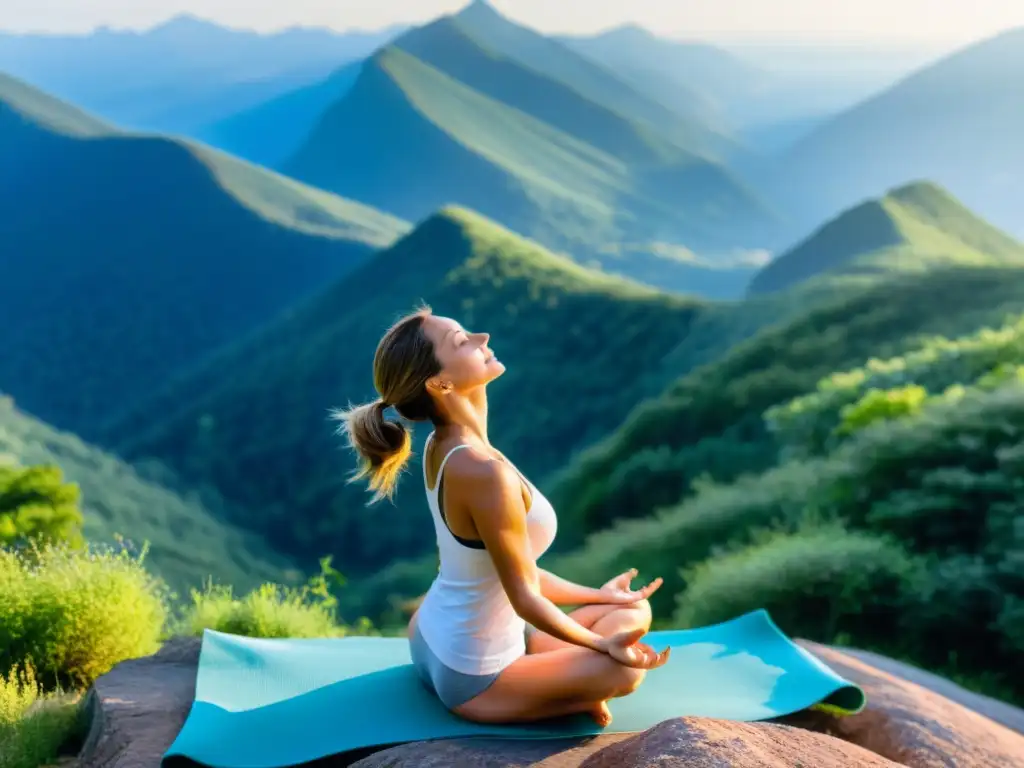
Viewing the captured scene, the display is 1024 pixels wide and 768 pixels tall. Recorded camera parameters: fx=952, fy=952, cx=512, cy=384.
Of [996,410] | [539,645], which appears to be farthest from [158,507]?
[539,645]

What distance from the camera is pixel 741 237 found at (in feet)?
469

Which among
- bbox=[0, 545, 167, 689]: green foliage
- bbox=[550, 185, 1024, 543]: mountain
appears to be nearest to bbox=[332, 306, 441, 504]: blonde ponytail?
bbox=[0, 545, 167, 689]: green foliage

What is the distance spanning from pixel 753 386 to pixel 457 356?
1835cm

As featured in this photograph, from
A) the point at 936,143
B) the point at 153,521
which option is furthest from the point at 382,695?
the point at 936,143

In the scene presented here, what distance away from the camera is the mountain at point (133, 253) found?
67812 mm

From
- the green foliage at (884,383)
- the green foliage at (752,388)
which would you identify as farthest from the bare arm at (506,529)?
the green foliage at (752,388)

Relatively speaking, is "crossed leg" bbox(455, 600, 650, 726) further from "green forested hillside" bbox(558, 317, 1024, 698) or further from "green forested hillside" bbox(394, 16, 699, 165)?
"green forested hillside" bbox(394, 16, 699, 165)

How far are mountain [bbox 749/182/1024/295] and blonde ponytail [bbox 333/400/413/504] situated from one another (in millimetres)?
43097

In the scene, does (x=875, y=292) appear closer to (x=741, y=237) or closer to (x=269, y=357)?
(x=269, y=357)

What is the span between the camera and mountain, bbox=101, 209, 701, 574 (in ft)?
115

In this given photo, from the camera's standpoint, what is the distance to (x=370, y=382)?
4219cm

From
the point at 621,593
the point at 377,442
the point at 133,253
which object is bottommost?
the point at 621,593

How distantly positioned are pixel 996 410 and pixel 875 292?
17.8m

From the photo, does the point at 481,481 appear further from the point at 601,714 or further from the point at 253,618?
the point at 253,618
